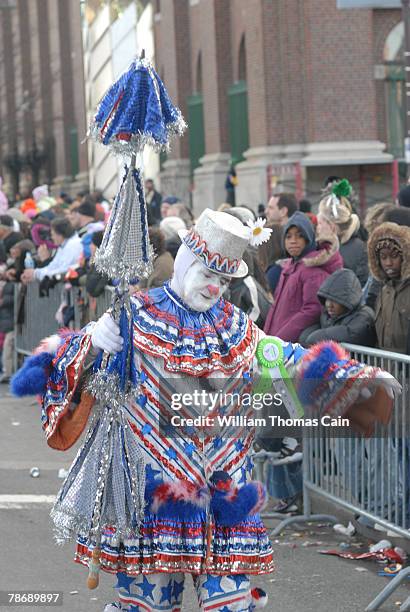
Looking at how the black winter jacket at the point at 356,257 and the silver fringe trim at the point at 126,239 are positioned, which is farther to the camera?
the black winter jacket at the point at 356,257

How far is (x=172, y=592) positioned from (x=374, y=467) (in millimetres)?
2245

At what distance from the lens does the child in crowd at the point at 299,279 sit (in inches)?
339

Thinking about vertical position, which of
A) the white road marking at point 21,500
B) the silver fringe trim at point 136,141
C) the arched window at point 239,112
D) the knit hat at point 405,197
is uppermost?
the arched window at point 239,112

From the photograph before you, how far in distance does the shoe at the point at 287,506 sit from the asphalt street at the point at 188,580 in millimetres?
172

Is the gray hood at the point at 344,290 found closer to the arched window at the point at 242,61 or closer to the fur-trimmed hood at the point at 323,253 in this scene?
the fur-trimmed hood at the point at 323,253

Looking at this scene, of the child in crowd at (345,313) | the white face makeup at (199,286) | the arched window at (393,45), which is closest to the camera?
the white face makeup at (199,286)

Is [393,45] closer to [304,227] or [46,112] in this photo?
→ [304,227]

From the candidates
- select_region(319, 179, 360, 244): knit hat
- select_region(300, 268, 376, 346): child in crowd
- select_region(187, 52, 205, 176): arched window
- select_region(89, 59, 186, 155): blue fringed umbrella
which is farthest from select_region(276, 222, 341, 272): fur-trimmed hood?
select_region(187, 52, 205, 176): arched window

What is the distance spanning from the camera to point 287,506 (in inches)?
337

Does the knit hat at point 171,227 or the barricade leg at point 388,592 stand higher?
the knit hat at point 171,227

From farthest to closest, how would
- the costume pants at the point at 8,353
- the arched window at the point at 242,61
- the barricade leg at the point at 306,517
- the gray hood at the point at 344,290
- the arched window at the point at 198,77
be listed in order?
the arched window at the point at 198,77
the arched window at the point at 242,61
the costume pants at the point at 8,353
the barricade leg at the point at 306,517
the gray hood at the point at 344,290

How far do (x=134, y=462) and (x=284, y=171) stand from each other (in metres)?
24.2

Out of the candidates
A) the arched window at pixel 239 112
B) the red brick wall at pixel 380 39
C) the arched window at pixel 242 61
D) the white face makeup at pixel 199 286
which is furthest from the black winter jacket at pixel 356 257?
the arched window at pixel 242 61

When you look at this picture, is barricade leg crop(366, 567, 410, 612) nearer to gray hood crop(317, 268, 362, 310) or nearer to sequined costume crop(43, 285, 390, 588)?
sequined costume crop(43, 285, 390, 588)
